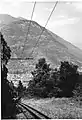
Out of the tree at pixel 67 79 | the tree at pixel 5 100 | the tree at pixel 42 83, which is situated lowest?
the tree at pixel 42 83

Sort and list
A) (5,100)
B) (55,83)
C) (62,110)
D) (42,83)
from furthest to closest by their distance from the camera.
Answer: (42,83)
(55,83)
(62,110)
(5,100)

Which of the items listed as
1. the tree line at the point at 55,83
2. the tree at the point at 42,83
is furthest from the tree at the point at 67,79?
the tree at the point at 42,83

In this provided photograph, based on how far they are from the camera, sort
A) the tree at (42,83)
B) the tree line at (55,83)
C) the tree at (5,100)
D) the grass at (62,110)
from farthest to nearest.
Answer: the tree at (42,83) < the tree line at (55,83) < the grass at (62,110) < the tree at (5,100)

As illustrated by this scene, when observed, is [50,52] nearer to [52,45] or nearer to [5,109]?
[52,45]

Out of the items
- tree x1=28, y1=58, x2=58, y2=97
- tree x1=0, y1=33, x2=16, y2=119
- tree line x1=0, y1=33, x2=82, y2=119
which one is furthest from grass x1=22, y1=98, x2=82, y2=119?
tree x1=28, y1=58, x2=58, y2=97

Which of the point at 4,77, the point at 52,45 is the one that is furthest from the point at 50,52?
the point at 4,77

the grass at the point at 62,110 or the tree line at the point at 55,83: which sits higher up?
the grass at the point at 62,110

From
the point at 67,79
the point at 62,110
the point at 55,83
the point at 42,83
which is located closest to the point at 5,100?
the point at 62,110

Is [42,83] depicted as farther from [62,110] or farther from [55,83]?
[62,110]

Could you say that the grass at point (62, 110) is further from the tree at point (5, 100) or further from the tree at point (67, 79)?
the tree at point (67, 79)
